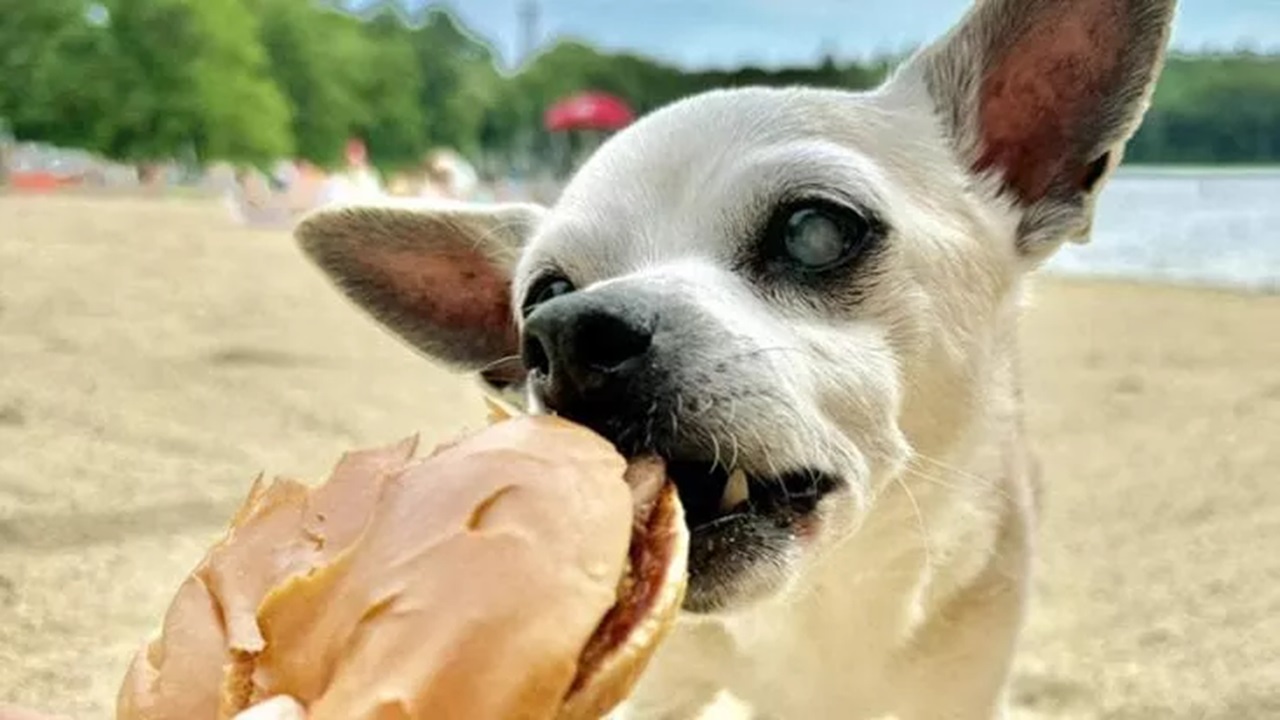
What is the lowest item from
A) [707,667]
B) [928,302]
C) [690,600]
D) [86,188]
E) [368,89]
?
[368,89]

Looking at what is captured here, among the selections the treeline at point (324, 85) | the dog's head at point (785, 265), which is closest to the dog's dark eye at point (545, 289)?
the dog's head at point (785, 265)

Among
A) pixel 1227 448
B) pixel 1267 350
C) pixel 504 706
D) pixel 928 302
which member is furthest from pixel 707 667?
pixel 1267 350

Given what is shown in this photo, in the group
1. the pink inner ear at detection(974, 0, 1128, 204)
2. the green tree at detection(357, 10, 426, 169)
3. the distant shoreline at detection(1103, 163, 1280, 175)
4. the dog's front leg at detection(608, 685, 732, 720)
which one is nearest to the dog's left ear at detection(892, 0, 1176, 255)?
the pink inner ear at detection(974, 0, 1128, 204)

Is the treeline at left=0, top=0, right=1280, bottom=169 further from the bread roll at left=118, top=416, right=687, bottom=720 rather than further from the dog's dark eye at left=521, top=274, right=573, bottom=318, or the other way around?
the bread roll at left=118, top=416, right=687, bottom=720

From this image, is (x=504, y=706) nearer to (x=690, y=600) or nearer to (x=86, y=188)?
(x=690, y=600)

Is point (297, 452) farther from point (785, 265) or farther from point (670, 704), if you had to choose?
point (785, 265)

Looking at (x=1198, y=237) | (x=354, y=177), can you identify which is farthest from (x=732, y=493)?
(x=354, y=177)
